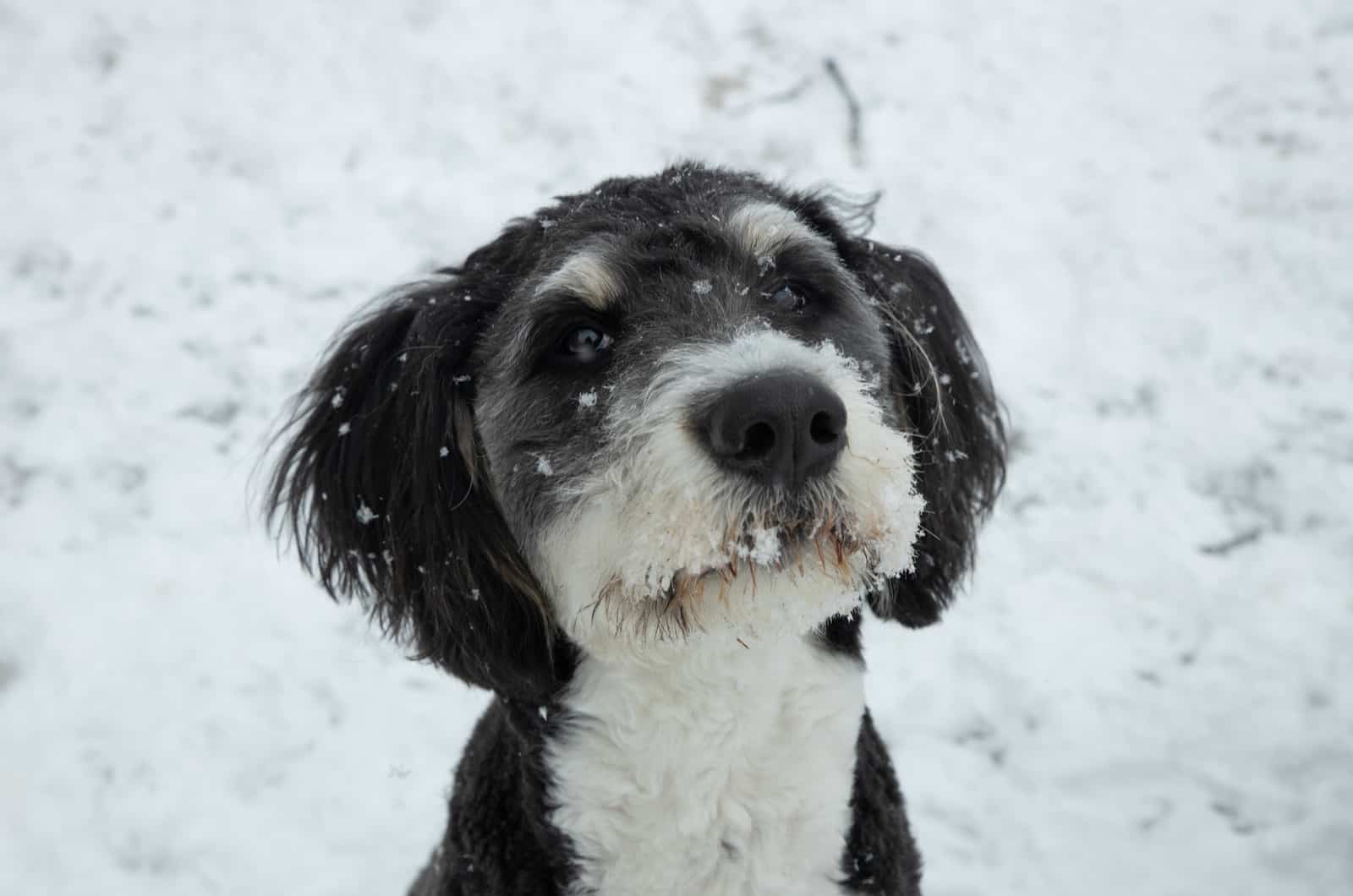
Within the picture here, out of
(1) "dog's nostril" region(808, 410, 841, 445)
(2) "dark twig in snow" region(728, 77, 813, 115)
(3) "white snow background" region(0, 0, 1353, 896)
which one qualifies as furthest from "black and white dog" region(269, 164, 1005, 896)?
(2) "dark twig in snow" region(728, 77, 813, 115)

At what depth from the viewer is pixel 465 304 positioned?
7.02ft

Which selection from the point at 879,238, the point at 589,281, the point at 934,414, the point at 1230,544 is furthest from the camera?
the point at 879,238

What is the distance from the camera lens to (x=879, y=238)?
469cm

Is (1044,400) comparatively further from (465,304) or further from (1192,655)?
(465,304)

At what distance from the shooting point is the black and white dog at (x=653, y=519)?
1.69 meters

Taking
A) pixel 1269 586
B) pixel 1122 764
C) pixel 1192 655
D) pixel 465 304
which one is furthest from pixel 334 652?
pixel 1269 586

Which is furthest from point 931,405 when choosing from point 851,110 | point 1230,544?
point 851,110

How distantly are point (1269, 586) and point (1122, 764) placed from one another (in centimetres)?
87

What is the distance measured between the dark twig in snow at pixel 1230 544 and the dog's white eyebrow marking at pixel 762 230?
2497 mm

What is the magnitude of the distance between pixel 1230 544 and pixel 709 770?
2.61 meters

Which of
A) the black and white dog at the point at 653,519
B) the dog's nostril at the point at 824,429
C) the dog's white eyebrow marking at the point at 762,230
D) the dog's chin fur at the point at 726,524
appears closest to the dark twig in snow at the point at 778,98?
the black and white dog at the point at 653,519

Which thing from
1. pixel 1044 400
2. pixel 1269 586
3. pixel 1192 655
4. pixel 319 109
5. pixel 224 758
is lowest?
pixel 224 758

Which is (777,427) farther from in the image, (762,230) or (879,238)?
(879,238)

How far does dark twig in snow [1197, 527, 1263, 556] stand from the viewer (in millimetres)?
3837
